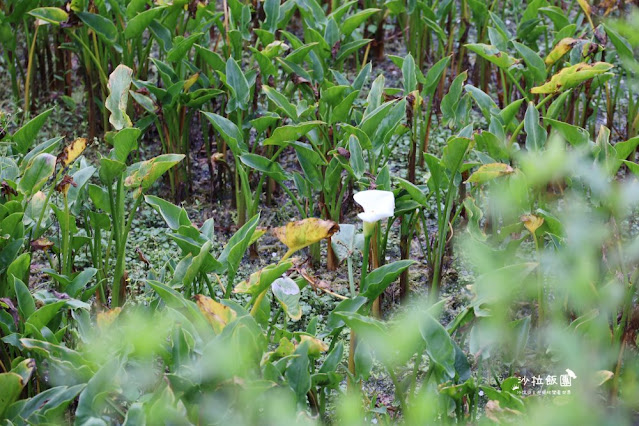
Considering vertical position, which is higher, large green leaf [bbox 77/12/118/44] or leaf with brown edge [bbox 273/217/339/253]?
large green leaf [bbox 77/12/118/44]

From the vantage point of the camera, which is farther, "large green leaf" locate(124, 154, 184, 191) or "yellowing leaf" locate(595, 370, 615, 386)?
"large green leaf" locate(124, 154, 184, 191)

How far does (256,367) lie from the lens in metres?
1.26

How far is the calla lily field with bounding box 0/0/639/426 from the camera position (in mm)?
1262

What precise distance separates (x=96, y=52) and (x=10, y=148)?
22.1 inches

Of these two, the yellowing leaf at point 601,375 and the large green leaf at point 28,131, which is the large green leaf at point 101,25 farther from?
the yellowing leaf at point 601,375

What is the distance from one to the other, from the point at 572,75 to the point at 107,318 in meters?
1.11

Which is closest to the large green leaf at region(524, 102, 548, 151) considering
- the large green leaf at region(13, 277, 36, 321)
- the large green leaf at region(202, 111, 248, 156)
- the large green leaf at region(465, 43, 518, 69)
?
the large green leaf at region(465, 43, 518, 69)

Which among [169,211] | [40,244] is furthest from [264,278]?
[40,244]

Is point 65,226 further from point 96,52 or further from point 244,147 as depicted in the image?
point 96,52

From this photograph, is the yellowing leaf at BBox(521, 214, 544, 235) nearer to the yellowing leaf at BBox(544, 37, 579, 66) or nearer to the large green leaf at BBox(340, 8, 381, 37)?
the yellowing leaf at BBox(544, 37, 579, 66)

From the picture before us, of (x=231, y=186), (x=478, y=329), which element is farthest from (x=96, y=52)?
(x=478, y=329)

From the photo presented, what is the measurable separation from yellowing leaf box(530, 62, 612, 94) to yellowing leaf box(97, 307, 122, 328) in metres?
1.02

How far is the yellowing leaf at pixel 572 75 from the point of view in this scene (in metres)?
1.75

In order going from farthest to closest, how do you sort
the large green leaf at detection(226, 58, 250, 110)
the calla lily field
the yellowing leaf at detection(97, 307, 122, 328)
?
the large green leaf at detection(226, 58, 250, 110) → the yellowing leaf at detection(97, 307, 122, 328) → the calla lily field
